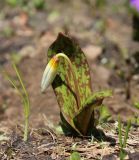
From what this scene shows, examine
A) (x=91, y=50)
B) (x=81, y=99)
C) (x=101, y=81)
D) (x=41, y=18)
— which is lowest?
(x=81, y=99)

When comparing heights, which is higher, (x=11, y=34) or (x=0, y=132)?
(x=11, y=34)

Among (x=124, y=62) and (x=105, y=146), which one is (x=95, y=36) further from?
(x=105, y=146)

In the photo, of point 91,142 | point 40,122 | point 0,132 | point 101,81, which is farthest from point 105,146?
point 101,81

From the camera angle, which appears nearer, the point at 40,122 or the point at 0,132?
the point at 0,132

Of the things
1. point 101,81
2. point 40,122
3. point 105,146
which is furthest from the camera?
point 101,81

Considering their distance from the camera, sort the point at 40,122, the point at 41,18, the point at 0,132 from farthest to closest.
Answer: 1. the point at 41,18
2. the point at 40,122
3. the point at 0,132

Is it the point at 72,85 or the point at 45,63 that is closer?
the point at 72,85

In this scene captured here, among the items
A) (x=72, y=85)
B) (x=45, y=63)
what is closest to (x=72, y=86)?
(x=72, y=85)

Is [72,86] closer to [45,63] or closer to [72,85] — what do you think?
[72,85]
